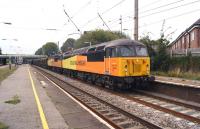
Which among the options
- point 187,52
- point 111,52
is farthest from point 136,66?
point 187,52

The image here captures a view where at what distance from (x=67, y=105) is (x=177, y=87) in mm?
5667

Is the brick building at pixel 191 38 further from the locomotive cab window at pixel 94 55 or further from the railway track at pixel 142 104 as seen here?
the railway track at pixel 142 104

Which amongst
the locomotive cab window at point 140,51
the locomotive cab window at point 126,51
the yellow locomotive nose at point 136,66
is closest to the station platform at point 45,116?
the yellow locomotive nose at point 136,66

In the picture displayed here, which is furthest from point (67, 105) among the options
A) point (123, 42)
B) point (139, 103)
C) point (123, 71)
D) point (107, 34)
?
point (107, 34)

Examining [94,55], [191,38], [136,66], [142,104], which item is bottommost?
[142,104]

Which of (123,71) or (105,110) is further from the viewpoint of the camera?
(123,71)

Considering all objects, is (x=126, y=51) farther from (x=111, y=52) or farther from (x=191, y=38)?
(x=191, y=38)

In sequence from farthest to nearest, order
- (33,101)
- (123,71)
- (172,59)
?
(172,59), (123,71), (33,101)

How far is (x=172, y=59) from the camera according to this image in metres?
29.4

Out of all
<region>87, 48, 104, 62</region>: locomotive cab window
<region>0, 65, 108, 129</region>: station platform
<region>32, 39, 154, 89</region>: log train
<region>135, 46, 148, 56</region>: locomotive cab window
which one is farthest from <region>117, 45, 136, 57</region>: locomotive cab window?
<region>0, 65, 108, 129</region>: station platform

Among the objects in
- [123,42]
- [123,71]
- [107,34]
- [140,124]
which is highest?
[107,34]

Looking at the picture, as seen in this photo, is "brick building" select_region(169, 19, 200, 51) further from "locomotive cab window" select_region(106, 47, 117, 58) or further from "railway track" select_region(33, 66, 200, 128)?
"railway track" select_region(33, 66, 200, 128)

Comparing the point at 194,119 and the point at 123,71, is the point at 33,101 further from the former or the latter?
the point at 194,119

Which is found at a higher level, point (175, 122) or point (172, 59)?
point (172, 59)
